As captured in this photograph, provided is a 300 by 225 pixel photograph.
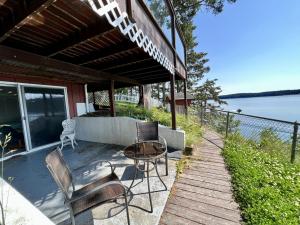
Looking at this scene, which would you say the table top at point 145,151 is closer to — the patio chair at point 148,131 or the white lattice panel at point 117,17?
the patio chair at point 148,131

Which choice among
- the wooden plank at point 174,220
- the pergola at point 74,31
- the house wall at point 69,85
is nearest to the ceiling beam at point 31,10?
the pergola at point 74,31

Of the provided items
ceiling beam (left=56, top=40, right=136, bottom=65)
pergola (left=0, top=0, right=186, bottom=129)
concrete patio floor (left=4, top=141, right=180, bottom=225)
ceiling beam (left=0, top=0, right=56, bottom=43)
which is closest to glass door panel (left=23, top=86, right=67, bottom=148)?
concrete patio floor (left=4, top=141, right=180, bottom=225)

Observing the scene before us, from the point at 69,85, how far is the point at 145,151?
5033 millimetres

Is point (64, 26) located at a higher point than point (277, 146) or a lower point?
higher

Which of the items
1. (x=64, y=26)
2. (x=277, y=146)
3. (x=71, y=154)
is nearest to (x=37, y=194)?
(x=71, y=154)

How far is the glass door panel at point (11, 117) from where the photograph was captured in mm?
4742

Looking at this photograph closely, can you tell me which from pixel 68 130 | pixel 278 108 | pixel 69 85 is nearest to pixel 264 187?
pixel 68 130

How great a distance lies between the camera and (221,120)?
23.2ft

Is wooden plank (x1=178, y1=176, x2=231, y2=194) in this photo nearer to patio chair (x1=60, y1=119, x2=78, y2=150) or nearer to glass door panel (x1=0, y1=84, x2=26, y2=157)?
patio chair (x1=60, y1=119, x2=78, y2=150)

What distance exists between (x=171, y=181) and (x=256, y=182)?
1.46 meters

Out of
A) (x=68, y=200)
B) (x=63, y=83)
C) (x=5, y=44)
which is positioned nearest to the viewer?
(x=68, y=200)

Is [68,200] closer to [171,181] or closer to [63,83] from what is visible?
[171,181]

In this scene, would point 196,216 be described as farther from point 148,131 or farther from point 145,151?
point 148,131

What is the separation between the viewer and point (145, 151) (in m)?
3.04
